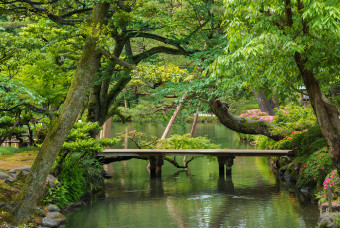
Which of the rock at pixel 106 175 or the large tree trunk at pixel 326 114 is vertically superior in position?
the large tree trunk at pixel 326 114

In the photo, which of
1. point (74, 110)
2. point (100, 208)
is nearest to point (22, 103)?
point (74, 110)

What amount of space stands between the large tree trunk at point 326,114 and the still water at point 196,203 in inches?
87.0

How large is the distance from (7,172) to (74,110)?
356cm

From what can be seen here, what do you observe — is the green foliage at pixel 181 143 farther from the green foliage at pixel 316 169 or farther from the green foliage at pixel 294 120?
the green foliage at pixel 316 169

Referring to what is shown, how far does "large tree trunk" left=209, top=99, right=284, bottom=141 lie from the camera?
1720 centimetres

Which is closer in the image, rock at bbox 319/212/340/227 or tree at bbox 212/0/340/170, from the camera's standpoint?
tree at bbox 212/0/340/170

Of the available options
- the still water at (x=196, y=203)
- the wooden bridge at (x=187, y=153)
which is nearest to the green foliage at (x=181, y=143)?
the still water at (x=196, y=203)

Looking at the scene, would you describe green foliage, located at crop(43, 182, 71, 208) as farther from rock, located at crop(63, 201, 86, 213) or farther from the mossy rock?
Result: the mossy rock

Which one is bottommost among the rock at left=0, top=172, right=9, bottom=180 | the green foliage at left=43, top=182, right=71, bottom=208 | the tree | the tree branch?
the green foliage at left=43, top=182, right=71, bottom=208

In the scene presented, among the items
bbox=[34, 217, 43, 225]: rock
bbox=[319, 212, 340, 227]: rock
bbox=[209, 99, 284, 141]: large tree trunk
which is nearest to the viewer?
bbox=[319, 212, 340, 227]: rock

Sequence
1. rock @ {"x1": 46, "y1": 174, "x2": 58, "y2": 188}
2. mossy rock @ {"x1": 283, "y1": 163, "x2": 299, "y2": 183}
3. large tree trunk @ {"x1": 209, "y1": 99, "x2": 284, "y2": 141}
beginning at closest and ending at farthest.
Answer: rock @ {"x1": 46, "y1": 174, "x2": 58, "y2": 188}, mossy rock @ {"x1": 283, "y1": 163, "x2": 299, "y2": 183}, large tree trunk @ {"x1": 209, "y1": 99, "x2": 284, "y2": 141}

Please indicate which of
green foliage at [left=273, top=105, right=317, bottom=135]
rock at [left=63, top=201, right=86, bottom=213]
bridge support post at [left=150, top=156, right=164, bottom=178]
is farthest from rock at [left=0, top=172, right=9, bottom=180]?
green foliage at [left=273, top=105, right=317, bottom=135]

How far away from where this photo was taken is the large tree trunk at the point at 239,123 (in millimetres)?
17203

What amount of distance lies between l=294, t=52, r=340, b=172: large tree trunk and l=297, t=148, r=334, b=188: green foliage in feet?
9.91
